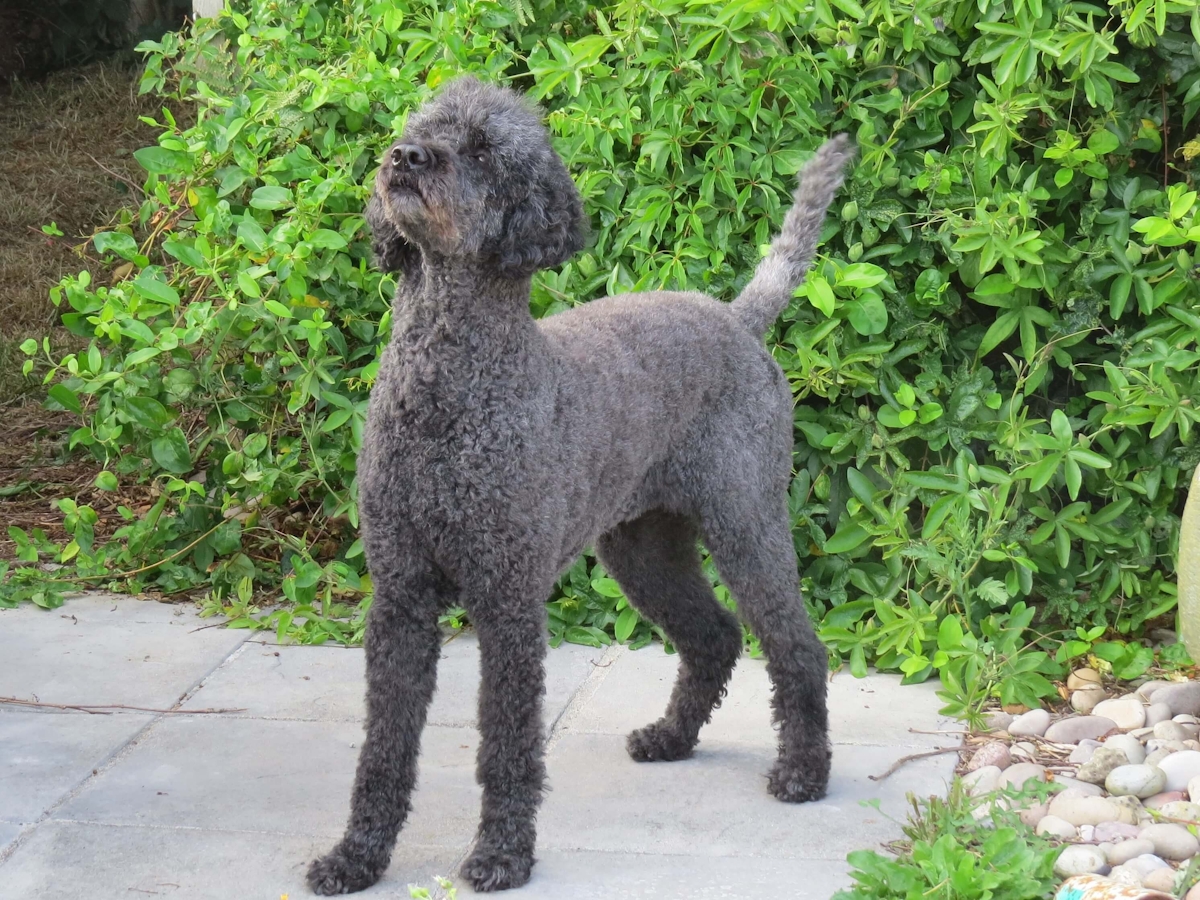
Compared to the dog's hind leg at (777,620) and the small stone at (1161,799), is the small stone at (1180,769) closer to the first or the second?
the small stone at (1161,799)

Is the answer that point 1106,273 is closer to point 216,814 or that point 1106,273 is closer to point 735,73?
point 735,73

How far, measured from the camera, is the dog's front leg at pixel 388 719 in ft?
9.71

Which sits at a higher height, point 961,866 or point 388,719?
point 388,719

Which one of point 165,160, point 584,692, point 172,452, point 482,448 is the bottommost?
point 584,692

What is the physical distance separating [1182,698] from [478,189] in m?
2.58

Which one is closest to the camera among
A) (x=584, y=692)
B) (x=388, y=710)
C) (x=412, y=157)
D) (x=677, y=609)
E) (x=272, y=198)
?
(x=412, y=157)

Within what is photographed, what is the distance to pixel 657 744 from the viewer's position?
12.1 ft

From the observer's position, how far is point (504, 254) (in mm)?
2863

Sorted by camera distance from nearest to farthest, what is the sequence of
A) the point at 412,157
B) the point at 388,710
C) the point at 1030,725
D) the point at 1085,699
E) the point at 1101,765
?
the point at 412,157 < the point at 388,710 < the point at 1101,765 < the point at 1030,725 < the point at 1085,699

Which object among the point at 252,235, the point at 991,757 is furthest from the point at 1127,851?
the point at 252,235

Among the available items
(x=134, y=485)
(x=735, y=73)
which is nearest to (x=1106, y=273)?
(x=735, y=73)

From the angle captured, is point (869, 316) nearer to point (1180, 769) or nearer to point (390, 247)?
point (1180, 769)

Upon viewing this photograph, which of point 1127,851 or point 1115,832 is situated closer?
point 1127,851

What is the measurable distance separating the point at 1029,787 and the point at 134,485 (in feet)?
13.1
